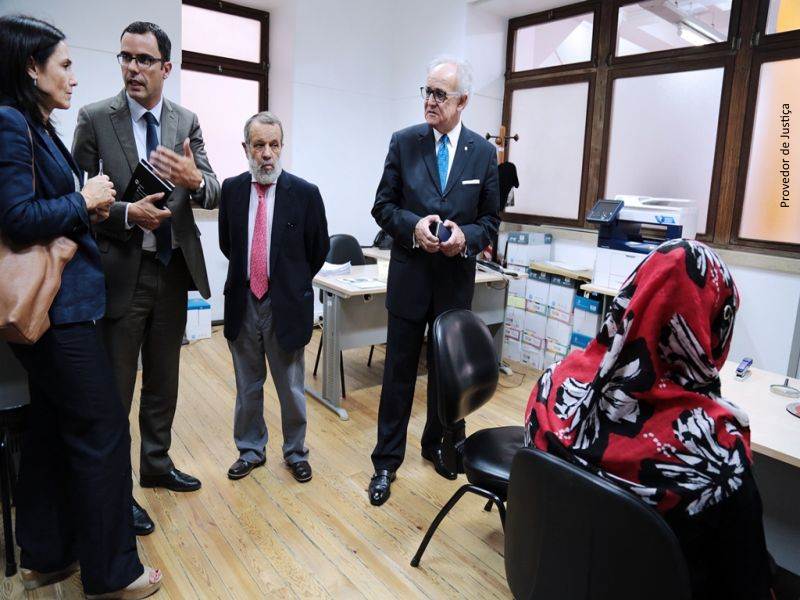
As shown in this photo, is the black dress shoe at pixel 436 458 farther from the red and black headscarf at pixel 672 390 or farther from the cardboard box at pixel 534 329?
the cardboard box at pixel 534 329

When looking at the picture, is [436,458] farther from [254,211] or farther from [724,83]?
[724,83]

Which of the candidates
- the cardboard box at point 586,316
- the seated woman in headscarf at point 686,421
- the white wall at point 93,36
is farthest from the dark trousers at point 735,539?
the white wall at point 93,36

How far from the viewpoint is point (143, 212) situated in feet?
5.97

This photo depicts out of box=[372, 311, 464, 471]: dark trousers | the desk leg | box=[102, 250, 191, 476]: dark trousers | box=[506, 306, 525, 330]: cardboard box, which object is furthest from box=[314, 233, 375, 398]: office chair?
box=[102, 250, 191, 476]: dark trousers

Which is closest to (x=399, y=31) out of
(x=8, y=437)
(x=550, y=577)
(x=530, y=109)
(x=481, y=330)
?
(x=530, y=109)

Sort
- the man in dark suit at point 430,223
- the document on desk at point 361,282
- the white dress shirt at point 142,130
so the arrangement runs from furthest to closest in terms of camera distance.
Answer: the document on desk at point 361,282
the man in dark suit at point 430,223
the white dress shirt at point 142,130

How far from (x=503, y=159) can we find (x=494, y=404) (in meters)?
2.51

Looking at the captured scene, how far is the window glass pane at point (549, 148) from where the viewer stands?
4715 mm

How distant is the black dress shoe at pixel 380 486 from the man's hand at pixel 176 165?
142 cm

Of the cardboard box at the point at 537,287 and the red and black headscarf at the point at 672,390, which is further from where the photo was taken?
the cardboard box at the point at 537,287

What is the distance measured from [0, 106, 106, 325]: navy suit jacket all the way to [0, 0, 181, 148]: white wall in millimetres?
2722

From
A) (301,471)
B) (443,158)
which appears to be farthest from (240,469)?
(443,158)

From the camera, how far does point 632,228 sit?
3.71m

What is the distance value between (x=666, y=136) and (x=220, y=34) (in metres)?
3.82
